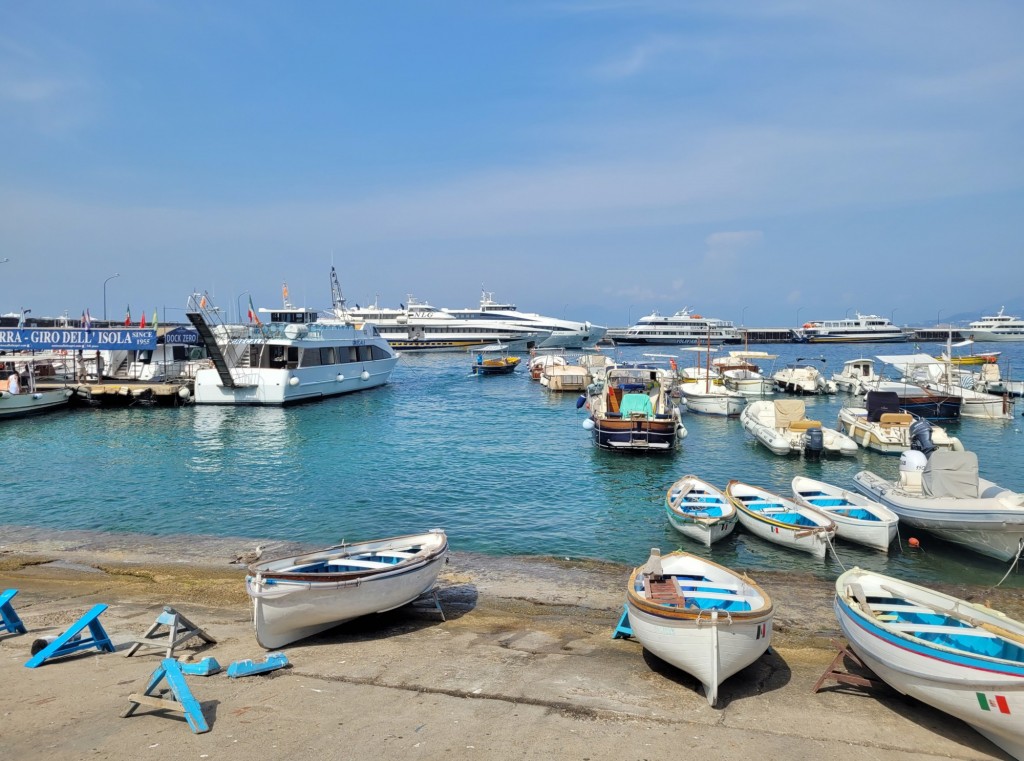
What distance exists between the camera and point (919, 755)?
6773mm

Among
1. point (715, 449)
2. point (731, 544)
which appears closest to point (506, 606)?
point (731, 544)

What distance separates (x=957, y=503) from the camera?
14.6m

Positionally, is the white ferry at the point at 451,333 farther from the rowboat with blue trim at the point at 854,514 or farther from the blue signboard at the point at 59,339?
the rowboat with blue trim at the point at 854,514

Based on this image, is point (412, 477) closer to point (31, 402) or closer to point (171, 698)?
point (171, 698)

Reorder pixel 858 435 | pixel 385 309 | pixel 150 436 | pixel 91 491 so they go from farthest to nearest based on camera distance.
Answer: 1. pixel 385 309
2. pixel 150 436
3. pixel 858 435
4. pixel 91 491

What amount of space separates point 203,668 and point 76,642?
2013 millimetres

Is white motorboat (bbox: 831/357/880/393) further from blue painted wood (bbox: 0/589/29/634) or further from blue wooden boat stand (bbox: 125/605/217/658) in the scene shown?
blue painted wood (bbox: 0/589/29/634)

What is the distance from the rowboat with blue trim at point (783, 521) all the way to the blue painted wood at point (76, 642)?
41.8 ft

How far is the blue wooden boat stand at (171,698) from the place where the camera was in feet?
22.6

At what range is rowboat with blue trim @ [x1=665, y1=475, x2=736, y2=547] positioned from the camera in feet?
51.1

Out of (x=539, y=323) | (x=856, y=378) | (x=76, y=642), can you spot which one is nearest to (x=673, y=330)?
(x=539, y=323)

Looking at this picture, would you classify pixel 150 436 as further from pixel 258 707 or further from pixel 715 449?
pixel 258 707

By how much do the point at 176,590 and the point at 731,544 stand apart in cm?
1156

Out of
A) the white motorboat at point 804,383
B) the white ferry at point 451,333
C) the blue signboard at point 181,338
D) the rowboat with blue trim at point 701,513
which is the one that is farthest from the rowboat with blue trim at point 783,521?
the white ferry at point 451,333
